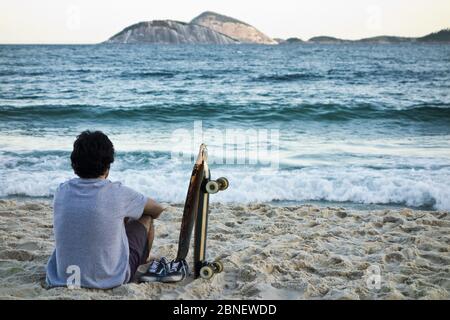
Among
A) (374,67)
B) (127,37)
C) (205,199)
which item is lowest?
(205,199)

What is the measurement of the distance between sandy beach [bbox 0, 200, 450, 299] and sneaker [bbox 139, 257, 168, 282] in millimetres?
73

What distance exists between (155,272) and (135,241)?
0.83 feet

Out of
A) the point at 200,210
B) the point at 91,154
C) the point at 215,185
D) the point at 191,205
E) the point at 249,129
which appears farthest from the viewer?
the point at 249,129

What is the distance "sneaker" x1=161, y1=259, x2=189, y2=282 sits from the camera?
351 centimetres

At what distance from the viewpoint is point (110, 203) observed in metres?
3.16

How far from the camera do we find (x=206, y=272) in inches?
138

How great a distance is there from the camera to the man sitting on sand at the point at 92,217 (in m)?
3.14

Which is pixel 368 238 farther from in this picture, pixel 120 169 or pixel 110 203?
pixel 120 169

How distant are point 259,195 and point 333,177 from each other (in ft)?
4.41

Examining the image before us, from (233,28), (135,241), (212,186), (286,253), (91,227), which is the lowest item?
(286,253)

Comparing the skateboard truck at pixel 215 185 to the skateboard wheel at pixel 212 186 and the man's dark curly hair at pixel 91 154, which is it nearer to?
the skateboard wheel at pixel 212 186

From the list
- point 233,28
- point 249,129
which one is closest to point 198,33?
point 233,28

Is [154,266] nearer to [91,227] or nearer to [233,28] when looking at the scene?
[91,227]
